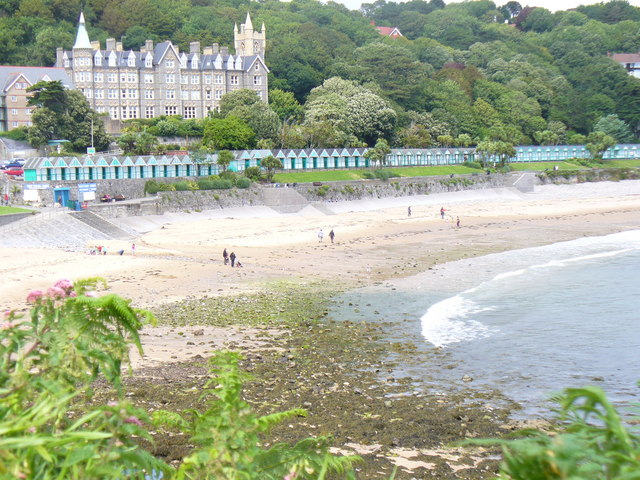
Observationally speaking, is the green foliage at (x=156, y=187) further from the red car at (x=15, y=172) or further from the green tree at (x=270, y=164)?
the green tree at (x=270, y=164)

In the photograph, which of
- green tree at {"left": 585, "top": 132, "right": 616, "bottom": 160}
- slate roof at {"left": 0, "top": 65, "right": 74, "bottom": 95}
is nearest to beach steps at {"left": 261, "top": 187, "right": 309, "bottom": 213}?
slate roof at {"left": 0, "top": 65, "right": 74, "bottom": 95}

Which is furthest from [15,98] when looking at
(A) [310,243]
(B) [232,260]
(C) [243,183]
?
(B) [232,260]

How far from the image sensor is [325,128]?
78.0m

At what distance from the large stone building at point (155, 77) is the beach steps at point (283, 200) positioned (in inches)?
1115

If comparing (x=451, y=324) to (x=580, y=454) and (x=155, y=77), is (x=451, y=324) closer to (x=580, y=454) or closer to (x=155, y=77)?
(x=580, y=454)

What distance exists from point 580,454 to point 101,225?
4493 centimetres

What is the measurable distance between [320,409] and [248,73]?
251ft

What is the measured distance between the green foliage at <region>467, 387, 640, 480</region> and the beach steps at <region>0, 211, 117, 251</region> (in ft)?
128

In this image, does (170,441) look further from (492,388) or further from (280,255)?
(280,255)

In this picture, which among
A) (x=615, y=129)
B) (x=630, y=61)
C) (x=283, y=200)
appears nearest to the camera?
(x=283, y=200)

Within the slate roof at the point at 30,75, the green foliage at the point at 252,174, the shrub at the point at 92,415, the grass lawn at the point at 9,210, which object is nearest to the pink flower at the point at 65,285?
the shrub at the point at 92,415

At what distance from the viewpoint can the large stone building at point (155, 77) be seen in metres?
80.6

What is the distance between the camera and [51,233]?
139ft

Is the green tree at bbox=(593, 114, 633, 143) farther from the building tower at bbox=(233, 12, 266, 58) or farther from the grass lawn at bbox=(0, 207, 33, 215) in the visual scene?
the grass lawn at bbox=(0, 207, 33, 215)
